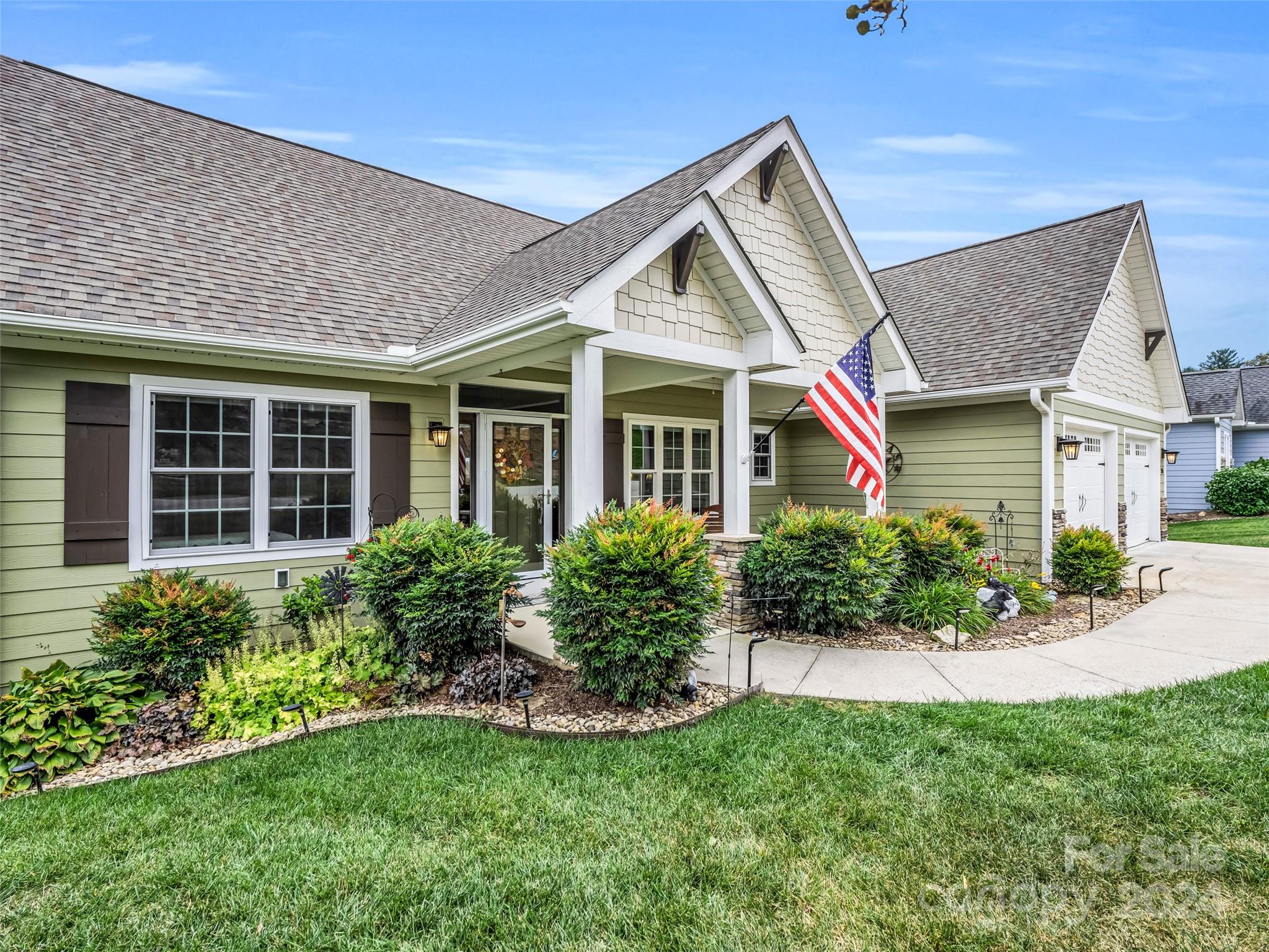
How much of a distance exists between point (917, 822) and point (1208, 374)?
29.9 meters

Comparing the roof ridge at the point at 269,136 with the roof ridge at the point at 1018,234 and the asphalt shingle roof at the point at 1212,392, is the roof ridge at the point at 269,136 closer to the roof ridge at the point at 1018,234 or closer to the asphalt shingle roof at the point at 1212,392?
the roof ridge at the point at 1018,234

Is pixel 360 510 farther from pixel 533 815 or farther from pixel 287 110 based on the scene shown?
pixel 287 110

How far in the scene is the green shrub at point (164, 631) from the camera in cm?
473

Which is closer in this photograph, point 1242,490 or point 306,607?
point 306,607

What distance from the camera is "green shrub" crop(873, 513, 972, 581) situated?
7.24 metres

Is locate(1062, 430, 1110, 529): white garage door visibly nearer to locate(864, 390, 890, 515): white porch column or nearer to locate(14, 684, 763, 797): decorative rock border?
locate(864, 390, 890, 515): white porch column

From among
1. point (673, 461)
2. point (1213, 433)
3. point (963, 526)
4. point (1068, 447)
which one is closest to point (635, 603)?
point (673, 461)

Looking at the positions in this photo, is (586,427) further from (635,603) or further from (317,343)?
(317,343)

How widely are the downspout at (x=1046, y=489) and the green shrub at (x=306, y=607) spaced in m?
9.24

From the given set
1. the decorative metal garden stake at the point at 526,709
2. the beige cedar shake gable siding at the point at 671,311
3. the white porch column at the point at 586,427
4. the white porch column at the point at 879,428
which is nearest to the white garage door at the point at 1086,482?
the white porch column at the point at 879,428

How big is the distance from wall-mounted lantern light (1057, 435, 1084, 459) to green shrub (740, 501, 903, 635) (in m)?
4.47

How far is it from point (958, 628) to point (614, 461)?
15.7ft

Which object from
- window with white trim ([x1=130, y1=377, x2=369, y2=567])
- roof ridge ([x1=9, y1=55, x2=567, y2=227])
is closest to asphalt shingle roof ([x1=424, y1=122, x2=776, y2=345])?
window with white trim ([x1=130, y1=377, x2=369, y2=567])

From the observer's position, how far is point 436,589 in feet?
16.0
